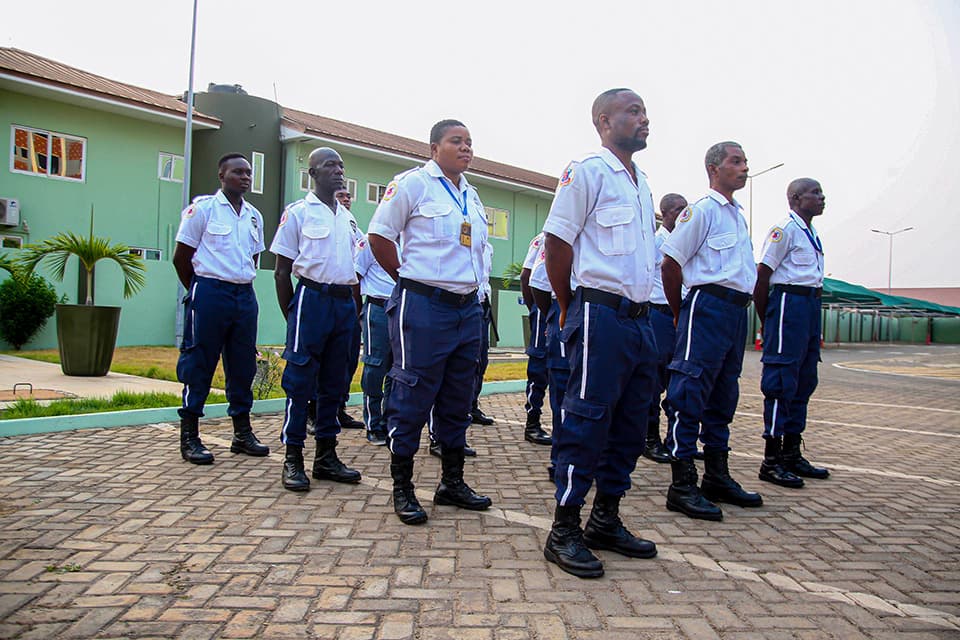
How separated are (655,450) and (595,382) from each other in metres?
2.97

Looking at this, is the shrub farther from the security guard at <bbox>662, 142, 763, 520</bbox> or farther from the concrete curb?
the security guard at <bbox>662, 142, 763, 520</bbox>

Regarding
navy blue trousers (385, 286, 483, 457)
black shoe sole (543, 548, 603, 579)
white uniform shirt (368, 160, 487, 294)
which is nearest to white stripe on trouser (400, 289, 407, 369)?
navy blue trousers (385, 286, 483, 457)

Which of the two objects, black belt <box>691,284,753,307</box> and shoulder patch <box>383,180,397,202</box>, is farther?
black belt <box>691,284,753,307</box>

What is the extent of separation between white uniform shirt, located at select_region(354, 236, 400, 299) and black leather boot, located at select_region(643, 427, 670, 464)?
2617 mm

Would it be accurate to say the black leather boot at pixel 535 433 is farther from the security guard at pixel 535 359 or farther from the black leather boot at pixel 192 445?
the black leather boot at pixel 192 445

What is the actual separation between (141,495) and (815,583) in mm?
3642

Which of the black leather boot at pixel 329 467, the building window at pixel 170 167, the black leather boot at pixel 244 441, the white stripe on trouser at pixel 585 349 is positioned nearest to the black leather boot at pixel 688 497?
the white stripe on trouser at pixel 585 349

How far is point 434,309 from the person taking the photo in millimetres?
3975

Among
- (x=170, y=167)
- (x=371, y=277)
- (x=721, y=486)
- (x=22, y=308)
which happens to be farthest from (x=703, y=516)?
(x=170, y=167)

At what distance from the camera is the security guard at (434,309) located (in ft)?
13.0

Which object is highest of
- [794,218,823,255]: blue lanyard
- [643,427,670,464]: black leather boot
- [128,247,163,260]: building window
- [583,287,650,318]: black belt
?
[128,247,163,260]: building window

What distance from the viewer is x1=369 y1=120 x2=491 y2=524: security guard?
3.97 meters

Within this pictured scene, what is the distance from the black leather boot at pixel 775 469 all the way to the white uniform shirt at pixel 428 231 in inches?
104

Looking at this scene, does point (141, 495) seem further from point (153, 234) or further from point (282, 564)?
point (153, 234)
